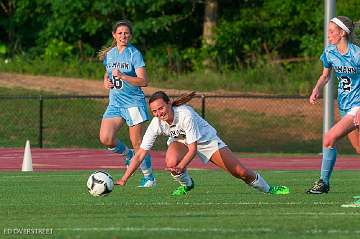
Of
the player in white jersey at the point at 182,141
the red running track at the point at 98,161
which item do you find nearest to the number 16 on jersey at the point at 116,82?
the player in white jersey at the point at 182,141

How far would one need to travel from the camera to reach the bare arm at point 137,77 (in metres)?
15.9

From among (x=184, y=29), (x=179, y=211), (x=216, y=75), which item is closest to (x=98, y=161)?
(x=179, y=211)

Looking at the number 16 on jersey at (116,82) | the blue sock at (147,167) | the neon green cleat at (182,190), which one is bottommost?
the blue sock at (147,167)

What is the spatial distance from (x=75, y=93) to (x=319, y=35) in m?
8.02

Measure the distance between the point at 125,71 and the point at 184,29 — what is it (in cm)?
2537

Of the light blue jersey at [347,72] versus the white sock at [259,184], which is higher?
the light blue jersey at [347,72]

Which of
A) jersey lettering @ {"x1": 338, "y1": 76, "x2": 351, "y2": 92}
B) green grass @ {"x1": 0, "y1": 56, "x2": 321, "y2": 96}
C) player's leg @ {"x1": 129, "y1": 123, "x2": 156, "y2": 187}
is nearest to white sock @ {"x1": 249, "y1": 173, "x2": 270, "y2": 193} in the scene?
jersey lettering @ {"x1": 338, "y1": 76, "x2": 351, "y2": 92}

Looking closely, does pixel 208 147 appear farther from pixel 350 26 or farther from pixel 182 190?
pixel 350 26

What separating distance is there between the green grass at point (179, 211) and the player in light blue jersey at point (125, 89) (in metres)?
0.65

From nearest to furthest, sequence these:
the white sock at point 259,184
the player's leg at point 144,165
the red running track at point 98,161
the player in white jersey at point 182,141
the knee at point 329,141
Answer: the player in white jersey at point 182,141 < the white sock at point 259,184 < the knee at point 329,141 < the player's leg at point 144,165 < the red running track at point 98,161

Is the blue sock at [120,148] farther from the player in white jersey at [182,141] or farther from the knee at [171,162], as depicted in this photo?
the knee at [171,162]

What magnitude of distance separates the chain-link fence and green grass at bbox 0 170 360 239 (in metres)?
13.3

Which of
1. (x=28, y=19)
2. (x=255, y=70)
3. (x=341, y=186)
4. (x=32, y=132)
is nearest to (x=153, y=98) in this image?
(x=341, y=186)

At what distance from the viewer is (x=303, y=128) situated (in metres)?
32.4
